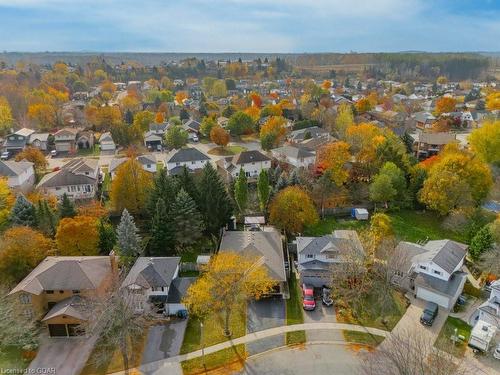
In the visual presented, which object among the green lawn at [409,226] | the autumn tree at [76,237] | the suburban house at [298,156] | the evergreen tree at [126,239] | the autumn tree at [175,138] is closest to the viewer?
the autumn tree at [76,237]

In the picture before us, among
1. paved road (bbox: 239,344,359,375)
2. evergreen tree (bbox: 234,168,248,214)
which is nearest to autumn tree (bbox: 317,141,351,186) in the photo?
evergreen tree (bbox: 234,168,248,214)

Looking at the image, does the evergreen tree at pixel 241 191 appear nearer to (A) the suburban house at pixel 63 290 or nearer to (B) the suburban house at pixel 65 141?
(A) the suburban house at pixel 63 290

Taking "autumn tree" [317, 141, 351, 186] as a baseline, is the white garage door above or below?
below

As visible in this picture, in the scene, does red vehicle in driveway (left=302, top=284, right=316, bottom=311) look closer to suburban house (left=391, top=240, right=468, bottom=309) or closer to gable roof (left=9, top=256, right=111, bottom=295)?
suburban house (left=391, top=240, right=468, bottom=309)

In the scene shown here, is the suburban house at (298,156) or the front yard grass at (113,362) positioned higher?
the suburban house at (298,156)

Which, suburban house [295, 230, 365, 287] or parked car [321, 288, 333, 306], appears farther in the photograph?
suburban house [295, 230, 365, 287]

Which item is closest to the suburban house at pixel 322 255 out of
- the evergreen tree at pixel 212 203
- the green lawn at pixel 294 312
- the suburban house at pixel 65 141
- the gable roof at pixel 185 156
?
the green lawn at pixel 294 312
